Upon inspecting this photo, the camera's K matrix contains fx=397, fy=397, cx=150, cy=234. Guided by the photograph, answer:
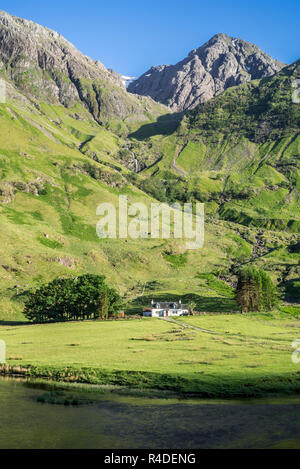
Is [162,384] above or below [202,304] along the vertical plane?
below

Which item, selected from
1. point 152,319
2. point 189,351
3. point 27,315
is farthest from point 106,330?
point 27,315

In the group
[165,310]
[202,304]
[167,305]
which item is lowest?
[165,310]

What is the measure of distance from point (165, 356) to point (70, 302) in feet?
245

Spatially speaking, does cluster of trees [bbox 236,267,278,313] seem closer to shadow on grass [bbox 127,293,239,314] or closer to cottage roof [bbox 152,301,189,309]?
shadow on grass [bbox 127,293,239,314]

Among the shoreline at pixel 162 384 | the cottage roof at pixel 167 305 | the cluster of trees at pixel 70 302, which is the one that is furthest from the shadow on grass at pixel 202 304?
the shoreline at pixel 162 384

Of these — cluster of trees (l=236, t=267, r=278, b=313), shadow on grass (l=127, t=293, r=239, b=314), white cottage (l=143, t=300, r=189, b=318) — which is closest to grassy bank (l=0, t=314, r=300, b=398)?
cluster of trees (l=236, t=267, r=278, b=313)

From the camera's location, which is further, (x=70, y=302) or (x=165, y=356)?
(x=70, y=302)

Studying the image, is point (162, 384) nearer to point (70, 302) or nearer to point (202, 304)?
point (70, 302)

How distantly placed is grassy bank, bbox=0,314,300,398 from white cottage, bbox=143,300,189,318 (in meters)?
46.4

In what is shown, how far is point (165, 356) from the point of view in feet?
235

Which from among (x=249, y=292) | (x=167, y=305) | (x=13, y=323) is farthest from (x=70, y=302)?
(x=249, y=292)
